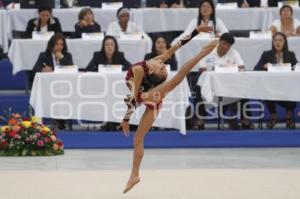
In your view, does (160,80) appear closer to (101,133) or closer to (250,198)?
(250,198)

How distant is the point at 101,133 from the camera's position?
10094 mm

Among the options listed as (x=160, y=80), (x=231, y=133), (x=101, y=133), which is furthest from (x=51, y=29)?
(x=160, y=80)

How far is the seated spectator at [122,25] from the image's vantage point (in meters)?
11.5

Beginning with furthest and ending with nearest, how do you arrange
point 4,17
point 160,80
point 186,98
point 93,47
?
point 4,17 → point 93,47 → point 186,98 → point 160,80

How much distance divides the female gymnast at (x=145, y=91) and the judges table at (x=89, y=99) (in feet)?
8.96

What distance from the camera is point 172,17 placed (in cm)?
1204

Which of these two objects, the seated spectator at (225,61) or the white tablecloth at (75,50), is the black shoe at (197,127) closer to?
the seated spectator at (225,61)

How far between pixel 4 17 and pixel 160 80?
16.9 ft

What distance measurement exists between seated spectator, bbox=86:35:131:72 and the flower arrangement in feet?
4.01

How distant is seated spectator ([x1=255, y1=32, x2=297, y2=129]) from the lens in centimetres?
1034

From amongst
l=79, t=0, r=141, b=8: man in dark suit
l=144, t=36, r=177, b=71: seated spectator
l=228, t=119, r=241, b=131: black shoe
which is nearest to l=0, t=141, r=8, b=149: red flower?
l=144, t=36, r=177, b=71: seated spectator

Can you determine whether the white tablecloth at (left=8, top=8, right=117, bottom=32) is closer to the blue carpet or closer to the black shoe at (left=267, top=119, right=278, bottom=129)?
the blue carpet

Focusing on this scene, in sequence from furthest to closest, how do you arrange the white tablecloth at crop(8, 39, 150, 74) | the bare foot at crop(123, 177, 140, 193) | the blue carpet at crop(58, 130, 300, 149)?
the white tablecloth at crop(8, 39, 150, 74) < the blue carpet at crop(58, 130, 300, 149) < the bare foot at crop(123, 177, 140, 193)

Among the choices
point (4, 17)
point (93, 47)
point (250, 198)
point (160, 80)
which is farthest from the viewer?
point (4, 17)
